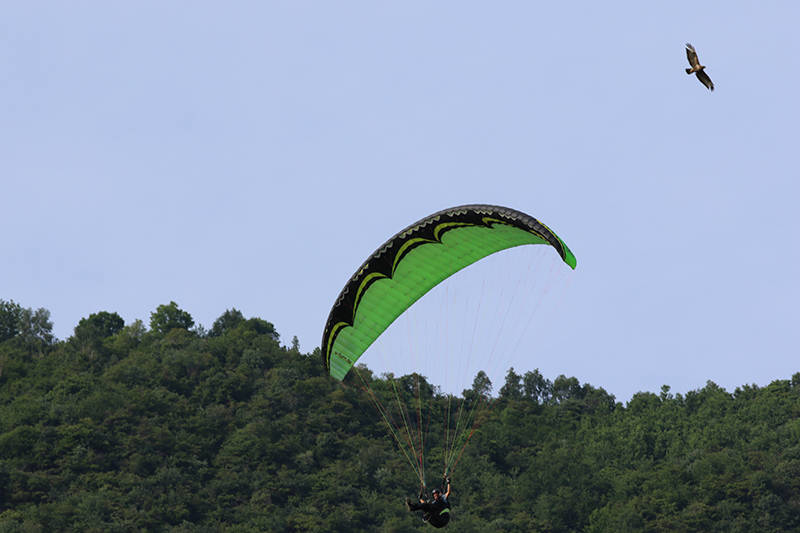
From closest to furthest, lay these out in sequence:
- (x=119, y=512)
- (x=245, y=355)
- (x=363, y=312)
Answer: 1. (x=363, y=312)
2. (x=119, y=512)
3. (x=245, y=355)

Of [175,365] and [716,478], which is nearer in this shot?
[716,478]

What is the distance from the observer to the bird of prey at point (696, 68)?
20.5 m

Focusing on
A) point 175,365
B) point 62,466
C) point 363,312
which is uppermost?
point 175,365

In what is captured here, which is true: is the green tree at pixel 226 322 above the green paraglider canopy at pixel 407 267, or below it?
above

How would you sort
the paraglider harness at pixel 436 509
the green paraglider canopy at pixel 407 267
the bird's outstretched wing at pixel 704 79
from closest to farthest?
1. the bird's outstretched wing at pixel 704 79
2. the paraglider harness at pixel 436 509
3. the green paraglider canopy at pixel 407 267

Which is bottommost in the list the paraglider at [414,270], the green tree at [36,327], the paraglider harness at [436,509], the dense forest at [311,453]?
the paraglider harness at [436,509]

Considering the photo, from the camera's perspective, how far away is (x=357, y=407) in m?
99.1

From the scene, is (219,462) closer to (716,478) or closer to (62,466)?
(62,466)

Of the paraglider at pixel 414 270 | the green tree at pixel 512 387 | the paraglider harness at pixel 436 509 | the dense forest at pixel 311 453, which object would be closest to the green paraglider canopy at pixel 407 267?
the paraglider at pixel 414 270

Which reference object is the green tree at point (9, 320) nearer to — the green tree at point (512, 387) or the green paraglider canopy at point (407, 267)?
the green tree at point (512, 387)

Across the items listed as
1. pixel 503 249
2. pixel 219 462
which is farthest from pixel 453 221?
pixel 219 462

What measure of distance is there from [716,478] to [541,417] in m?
17.2

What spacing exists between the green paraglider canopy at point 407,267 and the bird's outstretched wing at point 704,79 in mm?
4434

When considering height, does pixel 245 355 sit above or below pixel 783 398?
above
